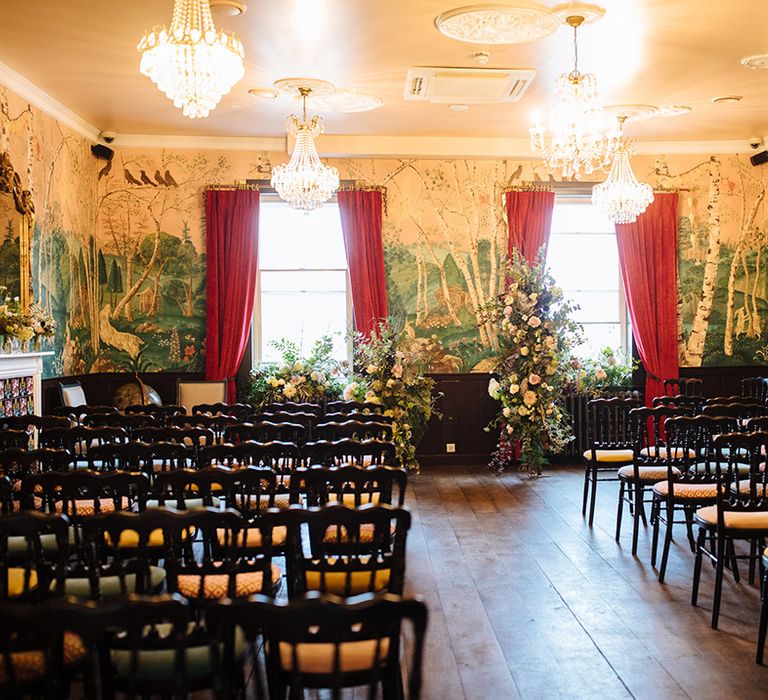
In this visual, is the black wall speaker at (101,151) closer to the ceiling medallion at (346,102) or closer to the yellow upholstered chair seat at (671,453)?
the ceiling medallion at (346,102)

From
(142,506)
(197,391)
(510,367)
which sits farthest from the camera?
(197,391)

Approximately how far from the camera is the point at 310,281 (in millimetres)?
10742

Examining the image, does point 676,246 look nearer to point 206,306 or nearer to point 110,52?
point 206,306

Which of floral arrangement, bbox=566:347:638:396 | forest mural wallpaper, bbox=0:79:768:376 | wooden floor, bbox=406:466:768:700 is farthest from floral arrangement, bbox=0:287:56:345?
floral arrangement, bbox=566:347:638:396

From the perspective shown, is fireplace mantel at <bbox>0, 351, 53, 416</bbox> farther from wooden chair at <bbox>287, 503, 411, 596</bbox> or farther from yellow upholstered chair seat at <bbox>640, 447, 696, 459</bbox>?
yellow upholstered chair seat at <bbox>640, 447, 696, 459</bbox>

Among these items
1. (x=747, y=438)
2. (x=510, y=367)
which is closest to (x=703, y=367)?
(x=510, y=367)

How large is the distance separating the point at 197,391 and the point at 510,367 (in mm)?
3678

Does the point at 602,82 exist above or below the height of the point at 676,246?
above

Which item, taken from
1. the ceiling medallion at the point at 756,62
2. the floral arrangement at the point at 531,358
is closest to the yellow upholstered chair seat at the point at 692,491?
the floral arrangement at the point at 531,358

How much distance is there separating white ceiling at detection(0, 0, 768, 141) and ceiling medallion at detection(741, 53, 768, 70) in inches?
4.3

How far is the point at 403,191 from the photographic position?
10.5 m

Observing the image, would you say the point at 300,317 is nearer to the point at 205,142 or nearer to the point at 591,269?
the point at 205,142

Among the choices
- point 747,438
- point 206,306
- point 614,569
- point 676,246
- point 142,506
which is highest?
point 676,246

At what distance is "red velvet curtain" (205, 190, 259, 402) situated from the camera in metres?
10.2
